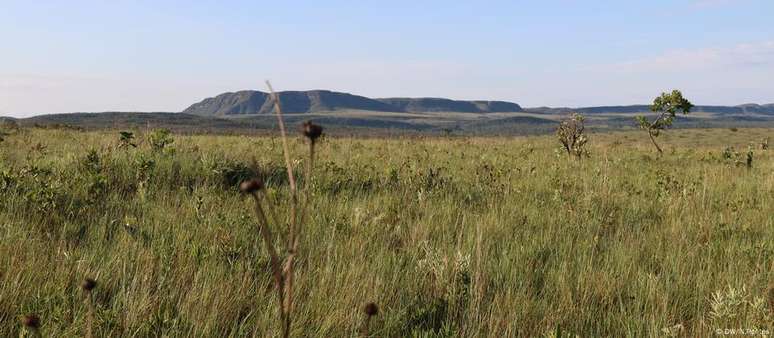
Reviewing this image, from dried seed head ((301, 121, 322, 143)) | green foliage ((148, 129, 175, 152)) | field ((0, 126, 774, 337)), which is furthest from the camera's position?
green foliage ((148, 129, 175, 152))

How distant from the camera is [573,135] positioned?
14.2 m

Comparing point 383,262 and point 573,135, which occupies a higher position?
point 573,135

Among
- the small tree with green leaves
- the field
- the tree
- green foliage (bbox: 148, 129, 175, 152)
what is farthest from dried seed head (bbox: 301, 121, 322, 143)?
the small tree with green leaves

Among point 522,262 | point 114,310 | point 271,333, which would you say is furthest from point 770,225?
point 114,310

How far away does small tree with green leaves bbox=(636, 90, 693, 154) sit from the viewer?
19688 millimetres

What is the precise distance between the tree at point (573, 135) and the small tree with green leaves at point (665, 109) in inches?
254

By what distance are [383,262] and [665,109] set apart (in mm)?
20106

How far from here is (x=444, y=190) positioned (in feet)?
20.4

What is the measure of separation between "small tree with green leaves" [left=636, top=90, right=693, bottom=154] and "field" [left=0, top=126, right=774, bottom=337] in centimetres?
1526

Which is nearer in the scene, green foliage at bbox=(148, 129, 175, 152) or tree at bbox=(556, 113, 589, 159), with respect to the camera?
green foliage at bbox=(148, 129, 175, 152)

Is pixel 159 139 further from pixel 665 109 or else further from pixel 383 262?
pixel 665 109

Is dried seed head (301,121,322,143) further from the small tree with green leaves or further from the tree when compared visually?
the small tree with green leaves

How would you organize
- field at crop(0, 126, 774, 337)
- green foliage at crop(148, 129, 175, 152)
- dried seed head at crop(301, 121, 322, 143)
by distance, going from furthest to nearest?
green foliage at crop(148, 129, 175, 152), field at crop(0, 126, 774, 337), dried seed head at crop(301, 121, 322, 143)

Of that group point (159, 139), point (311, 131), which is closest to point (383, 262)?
point (311, 131)
